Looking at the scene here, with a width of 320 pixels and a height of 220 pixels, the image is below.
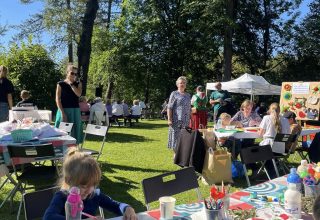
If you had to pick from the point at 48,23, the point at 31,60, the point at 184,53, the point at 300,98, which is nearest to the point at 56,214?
the point at 300,98

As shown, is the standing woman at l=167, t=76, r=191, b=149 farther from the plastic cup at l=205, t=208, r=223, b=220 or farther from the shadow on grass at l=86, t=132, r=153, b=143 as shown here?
the plastic cup at l=205, t=208, r=223, b=220

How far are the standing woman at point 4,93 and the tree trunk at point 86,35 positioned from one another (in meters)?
5.67

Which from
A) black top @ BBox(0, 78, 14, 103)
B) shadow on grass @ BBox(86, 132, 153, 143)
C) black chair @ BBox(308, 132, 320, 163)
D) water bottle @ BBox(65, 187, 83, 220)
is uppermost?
black top @ BBox(0, 78, 14, 103)

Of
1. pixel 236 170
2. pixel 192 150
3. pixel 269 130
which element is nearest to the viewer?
pixel 192 150

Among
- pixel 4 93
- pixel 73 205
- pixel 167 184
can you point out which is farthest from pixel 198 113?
pixel 73 205

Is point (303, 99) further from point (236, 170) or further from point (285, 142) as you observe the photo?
point (236, 170)

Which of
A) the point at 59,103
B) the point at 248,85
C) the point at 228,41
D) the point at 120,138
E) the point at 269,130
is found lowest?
the point at 120,138

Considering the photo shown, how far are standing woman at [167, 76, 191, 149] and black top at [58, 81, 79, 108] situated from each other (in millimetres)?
1782

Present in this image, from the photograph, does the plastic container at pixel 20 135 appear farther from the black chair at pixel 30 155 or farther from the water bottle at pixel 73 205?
the water bottle at pixel 73 205

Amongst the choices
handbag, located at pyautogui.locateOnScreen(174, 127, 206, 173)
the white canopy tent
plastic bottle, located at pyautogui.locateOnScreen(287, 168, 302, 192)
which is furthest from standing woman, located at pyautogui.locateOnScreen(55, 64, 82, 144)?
the white canopy tent

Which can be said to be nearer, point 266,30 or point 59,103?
point 59,103

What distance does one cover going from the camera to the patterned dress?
272 inches

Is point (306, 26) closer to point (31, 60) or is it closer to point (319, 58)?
point (319, 58)

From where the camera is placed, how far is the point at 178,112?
273 inches
